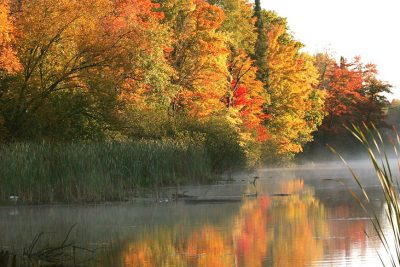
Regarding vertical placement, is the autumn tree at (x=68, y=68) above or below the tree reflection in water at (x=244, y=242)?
above

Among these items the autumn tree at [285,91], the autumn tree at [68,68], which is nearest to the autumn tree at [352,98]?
the autumn tree at [285,91]

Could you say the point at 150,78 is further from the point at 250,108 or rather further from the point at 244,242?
the point at 244,242

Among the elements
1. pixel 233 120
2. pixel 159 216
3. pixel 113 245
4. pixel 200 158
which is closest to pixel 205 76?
pixel 233 120

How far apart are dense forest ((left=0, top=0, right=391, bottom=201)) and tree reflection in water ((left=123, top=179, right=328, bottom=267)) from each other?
11.0 m

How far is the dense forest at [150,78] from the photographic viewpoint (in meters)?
28.0

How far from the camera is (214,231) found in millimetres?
14641

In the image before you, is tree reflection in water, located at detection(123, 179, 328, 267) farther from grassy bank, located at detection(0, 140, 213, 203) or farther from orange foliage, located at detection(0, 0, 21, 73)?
orange foliage, located at detection(0, 0, 21, 73)

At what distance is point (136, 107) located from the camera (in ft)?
99.8

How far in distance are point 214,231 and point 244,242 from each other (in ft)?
6.09

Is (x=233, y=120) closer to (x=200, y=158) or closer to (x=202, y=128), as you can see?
(x=202, y=128)

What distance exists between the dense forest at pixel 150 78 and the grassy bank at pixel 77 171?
254cm

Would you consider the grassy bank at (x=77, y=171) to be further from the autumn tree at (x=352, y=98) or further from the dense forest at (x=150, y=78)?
the autumn tree at (x=352, y=98)

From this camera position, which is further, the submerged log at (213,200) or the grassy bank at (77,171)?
the submerged log at (213,200)

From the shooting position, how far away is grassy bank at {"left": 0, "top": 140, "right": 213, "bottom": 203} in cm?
1977
